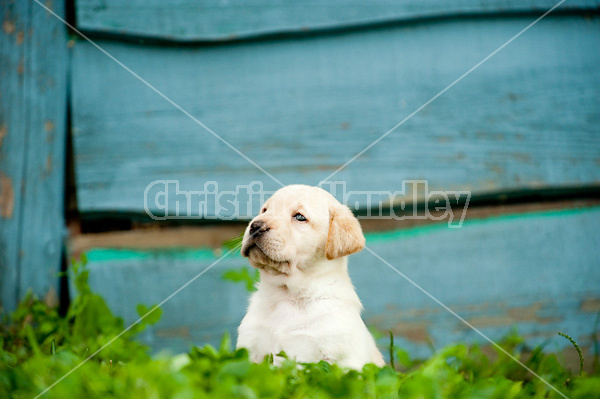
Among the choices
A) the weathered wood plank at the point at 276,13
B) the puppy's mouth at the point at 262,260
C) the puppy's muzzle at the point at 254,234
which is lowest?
the puppy's mouth at the point at 262,260

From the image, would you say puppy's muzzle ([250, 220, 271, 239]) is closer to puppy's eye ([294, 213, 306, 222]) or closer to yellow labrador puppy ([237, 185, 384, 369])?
yellow labrador puppy ([237, 185, 384, 369])

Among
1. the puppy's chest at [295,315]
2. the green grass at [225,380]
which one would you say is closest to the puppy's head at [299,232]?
the puppy's chest at [295,315]

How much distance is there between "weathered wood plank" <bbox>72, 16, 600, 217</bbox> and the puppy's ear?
51cm

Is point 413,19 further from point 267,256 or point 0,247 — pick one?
point 0,247

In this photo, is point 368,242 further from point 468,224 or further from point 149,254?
point 149,254

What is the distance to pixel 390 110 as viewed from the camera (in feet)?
8.05

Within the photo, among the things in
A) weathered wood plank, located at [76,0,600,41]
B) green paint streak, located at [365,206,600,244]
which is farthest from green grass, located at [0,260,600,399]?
weathered wood plank, located at [76,0,600,41]

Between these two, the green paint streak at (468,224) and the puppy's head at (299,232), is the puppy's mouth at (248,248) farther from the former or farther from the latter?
the green paint streak at (468,224)

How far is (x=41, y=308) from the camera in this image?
222cm

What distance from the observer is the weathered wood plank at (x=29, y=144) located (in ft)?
7.61

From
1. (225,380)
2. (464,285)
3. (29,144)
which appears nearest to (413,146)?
(464,285)

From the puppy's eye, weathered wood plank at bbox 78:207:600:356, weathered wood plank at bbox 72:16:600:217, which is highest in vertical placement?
weathered wood plank at bbox 72:16:600:217

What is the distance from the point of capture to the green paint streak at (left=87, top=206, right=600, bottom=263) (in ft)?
7.90

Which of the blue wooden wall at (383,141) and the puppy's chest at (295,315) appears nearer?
the puppy's chest at (295,315)
